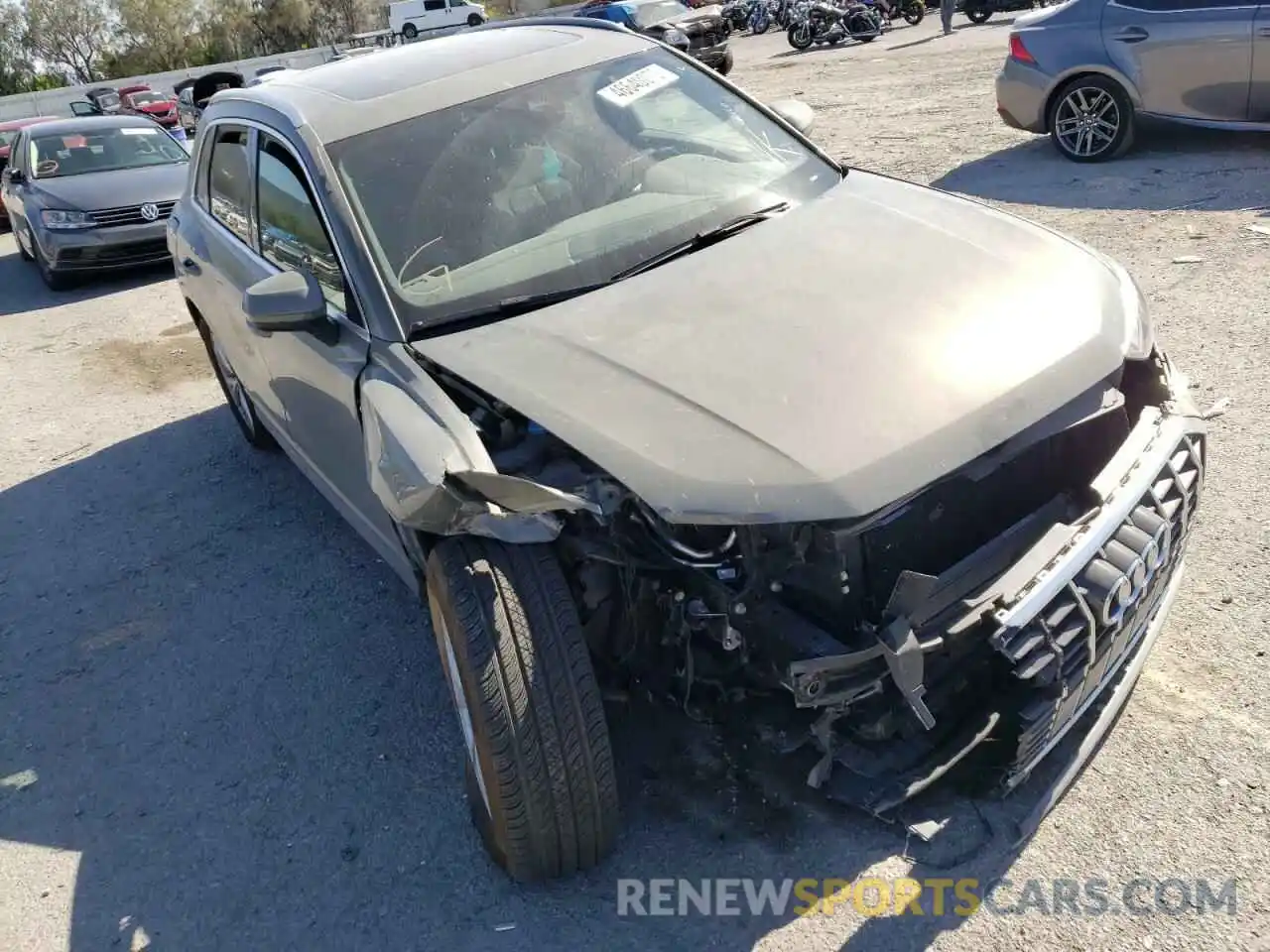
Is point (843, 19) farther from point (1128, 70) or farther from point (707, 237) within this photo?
point (707, 237)

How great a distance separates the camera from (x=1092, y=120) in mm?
8344

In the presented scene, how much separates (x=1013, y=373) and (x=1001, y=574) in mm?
482

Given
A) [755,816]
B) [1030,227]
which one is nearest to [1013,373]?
[1030,227]

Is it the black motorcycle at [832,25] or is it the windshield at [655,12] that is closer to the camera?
the windshield at [655,12]

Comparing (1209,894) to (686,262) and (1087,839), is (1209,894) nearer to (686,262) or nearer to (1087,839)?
(1087,839)

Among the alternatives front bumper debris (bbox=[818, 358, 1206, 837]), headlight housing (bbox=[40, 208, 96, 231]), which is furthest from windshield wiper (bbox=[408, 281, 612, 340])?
headlight housing (bbox=[40, 208, 96, 231])

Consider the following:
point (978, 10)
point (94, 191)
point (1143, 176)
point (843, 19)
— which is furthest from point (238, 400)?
point (978, 10)

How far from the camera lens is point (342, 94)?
3.62 meters

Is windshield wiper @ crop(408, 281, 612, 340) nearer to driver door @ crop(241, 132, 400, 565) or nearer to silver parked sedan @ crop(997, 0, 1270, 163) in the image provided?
driver door @ crop(241, 132, 400, 565)

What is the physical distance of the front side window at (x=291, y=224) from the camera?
3287 mm

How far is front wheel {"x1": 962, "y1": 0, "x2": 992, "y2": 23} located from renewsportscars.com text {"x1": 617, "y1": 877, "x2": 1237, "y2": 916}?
23.9 metres

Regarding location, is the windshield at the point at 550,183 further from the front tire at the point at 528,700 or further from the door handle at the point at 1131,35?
the door handle at the point at 1131,35

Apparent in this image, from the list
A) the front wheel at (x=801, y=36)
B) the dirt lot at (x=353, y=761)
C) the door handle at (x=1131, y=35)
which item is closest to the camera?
the dirt lot at (x=353, y=761)

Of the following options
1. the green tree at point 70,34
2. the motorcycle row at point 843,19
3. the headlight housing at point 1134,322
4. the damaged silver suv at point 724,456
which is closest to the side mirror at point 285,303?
the damaged silver suv at point 724,456
